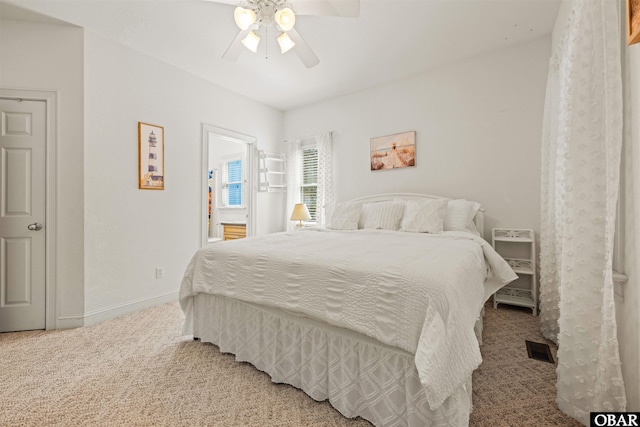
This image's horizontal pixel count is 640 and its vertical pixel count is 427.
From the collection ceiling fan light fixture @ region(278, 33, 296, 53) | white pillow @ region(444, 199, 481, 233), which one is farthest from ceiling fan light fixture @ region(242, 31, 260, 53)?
white pillow @ region(444, 199, 481, 233)

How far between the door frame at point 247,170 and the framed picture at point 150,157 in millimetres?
524

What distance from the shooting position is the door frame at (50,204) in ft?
8.00

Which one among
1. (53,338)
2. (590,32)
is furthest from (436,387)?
(53,338)

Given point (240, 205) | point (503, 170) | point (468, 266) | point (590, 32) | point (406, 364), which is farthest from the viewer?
point (240, 205)

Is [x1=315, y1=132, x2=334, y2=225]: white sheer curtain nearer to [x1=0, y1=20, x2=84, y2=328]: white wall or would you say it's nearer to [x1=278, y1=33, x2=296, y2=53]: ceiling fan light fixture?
[x1=278, y1=33, x2=296, y2=53]: ceiling fan light fixture

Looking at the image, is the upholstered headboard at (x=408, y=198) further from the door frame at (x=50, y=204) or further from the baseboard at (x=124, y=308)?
the door frame at (x=50, y=204)

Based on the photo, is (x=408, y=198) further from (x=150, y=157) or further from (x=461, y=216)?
(x=150, y=157)

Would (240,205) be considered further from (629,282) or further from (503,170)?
(629,282)

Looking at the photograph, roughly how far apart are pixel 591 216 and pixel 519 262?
1.81 m

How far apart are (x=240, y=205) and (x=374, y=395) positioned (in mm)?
4901

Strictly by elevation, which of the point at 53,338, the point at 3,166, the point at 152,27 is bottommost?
the point at 53,338

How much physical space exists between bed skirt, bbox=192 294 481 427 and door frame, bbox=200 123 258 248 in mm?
1806

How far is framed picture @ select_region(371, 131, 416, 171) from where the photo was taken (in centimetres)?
357

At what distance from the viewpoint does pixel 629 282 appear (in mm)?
1217
